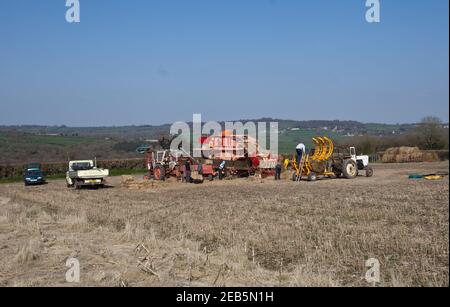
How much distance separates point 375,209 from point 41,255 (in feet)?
27.6

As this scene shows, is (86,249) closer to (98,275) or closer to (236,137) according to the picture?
(98,275)

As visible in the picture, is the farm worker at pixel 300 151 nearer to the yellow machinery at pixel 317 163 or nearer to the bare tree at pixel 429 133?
the yellow machinery at pixel 317 163

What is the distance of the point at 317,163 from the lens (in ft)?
89.7

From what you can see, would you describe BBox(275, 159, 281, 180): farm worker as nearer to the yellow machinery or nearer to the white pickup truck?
the yellow machinery

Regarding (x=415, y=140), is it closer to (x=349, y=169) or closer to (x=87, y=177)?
(x=349, y=169)

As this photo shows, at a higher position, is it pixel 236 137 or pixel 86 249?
pixel 236 137

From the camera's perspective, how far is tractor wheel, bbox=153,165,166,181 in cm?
3095

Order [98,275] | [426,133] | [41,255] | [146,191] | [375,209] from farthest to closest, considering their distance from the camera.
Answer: [426,133]
[146,191]
[375,209]
[41,255]
[98,275]

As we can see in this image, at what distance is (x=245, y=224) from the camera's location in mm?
13438

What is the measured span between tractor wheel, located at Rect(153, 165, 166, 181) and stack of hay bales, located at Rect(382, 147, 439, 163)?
2285cm

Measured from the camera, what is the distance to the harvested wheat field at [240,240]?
8.47 meters

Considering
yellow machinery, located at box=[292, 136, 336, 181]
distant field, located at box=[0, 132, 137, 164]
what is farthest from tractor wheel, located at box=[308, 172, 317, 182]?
distant field, located at box=[0, 132, 137, 164]

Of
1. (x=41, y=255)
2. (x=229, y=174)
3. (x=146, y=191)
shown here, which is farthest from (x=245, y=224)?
(x=229, y=174)
